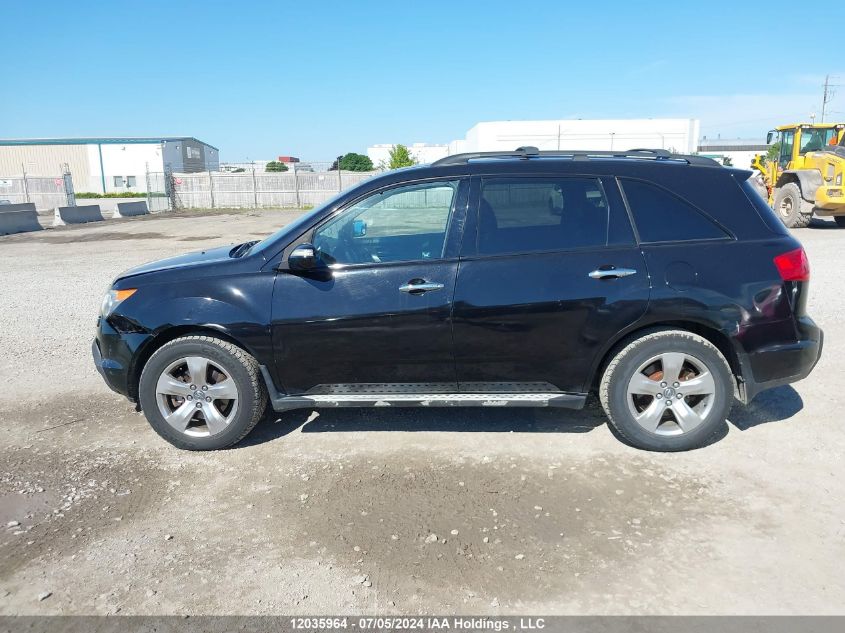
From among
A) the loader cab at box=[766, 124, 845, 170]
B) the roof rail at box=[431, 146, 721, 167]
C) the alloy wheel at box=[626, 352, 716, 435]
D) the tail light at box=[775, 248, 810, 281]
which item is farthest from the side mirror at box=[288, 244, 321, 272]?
the loader cab at box=[766, 124, 845, 170]

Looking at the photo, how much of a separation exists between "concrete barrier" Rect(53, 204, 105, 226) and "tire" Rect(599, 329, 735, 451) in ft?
90.0

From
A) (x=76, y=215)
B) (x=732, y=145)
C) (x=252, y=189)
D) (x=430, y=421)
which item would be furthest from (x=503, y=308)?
(x=732, y=145)

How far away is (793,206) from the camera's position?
17672 millimetres

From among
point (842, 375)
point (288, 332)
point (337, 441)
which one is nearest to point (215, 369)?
point (288, 332)

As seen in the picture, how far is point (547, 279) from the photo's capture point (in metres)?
Answer: 3.93

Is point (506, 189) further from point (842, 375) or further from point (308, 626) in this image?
point (842, 375)

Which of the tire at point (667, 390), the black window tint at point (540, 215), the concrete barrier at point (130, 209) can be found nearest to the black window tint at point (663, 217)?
the black window tint at point (540, 215)

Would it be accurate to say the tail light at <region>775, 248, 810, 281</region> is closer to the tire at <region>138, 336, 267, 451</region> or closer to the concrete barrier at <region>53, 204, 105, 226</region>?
the tire at <region>138, 336, 267, 451</region>

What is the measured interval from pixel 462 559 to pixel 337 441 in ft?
5.15

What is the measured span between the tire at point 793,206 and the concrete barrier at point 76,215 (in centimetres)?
2629

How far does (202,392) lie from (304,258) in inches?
45.4

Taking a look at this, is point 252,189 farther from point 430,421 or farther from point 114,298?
point 430,421

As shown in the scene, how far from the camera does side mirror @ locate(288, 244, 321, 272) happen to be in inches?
153

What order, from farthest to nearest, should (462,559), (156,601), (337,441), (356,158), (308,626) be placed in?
(356,158)
(337,441)
(462,559)
(156,601)
(308,626)
